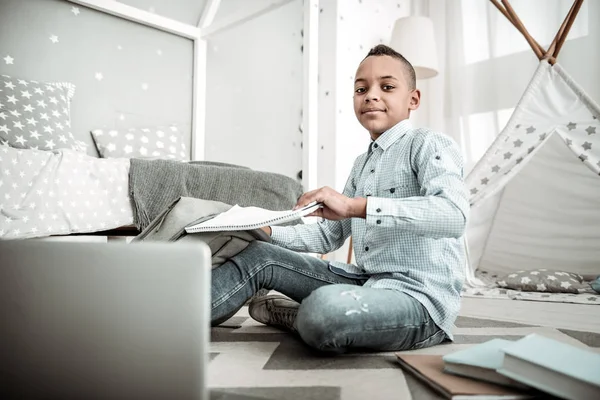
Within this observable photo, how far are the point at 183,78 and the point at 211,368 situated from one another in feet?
6.44

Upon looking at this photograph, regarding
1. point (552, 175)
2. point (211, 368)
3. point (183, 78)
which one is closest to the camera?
point (211, 368)

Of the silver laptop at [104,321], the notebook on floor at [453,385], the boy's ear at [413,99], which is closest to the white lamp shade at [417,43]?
the boy's ear at [413,99]

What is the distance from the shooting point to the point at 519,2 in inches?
89.1

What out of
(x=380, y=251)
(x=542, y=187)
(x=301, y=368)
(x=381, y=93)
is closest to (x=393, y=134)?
(x=381, y=93)

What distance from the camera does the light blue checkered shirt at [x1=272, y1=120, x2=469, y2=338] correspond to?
813mm

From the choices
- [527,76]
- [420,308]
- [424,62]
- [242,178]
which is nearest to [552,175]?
[527,76]

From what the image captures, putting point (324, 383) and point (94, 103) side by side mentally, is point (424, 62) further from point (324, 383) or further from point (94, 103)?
point (324, 383)

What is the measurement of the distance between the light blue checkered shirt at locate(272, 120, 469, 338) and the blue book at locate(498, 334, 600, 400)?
25cm

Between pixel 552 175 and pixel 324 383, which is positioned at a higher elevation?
pixel 552 175

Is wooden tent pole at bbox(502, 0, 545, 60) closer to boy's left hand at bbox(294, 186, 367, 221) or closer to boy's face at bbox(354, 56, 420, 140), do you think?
boy's face at bbox(354, 56, 420, 140)

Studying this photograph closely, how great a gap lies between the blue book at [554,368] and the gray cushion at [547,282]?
1.24 meters

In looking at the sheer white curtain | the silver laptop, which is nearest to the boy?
the silver laptop

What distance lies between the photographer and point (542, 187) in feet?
6.86

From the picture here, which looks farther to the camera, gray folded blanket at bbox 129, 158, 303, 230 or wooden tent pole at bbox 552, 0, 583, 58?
wooden tent pole at bbox 552, 0, 583, 58
